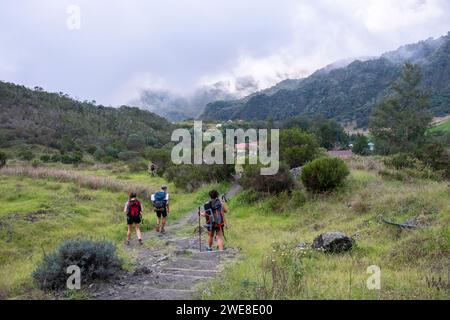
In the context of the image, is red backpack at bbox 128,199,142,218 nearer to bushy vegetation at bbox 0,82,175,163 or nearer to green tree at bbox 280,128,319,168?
green tree at bbox 280,128,319,168

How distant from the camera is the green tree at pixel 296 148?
22.4 m

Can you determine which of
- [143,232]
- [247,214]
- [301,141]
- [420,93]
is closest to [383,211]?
[247,214]

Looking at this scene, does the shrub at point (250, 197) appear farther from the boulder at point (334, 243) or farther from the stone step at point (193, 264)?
the stone step at point (193, 264)

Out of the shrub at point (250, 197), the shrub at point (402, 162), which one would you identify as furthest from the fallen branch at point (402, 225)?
the shrub at point (402, 162)

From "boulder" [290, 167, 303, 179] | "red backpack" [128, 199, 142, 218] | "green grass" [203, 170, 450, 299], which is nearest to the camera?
"green grass" [203, 170, 450, 299]

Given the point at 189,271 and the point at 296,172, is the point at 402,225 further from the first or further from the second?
the point at 296,172

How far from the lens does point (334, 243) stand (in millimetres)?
10062

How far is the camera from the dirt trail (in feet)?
24.5

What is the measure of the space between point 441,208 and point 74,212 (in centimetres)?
1362

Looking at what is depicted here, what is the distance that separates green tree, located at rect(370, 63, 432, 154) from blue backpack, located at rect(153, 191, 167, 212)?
3774 centimetres

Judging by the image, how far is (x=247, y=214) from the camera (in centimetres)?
1777

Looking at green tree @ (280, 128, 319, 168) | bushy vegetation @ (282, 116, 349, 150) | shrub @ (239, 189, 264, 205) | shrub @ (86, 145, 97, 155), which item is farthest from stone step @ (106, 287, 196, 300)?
bushy vegetation @ (282, 116, 349, 150)

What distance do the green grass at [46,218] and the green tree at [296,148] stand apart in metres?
4.33

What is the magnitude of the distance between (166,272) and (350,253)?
14.1 feet
